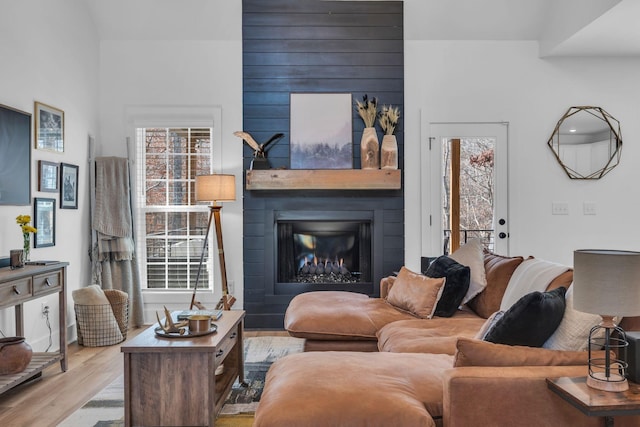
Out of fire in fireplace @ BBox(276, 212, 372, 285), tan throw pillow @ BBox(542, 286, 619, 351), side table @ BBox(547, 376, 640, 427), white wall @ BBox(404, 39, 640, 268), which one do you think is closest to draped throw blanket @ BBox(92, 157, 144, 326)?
fire in fireplace @ BBox(276, 212, 372, 285)

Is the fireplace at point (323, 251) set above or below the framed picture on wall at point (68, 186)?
below

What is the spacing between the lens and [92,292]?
4348 millimetres

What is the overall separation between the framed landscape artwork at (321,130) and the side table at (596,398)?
11.5 feet

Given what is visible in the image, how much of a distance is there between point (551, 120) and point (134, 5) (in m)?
4.29

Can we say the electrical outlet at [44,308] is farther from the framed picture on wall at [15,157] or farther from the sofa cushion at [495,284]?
the sofa cushion at [495,284]

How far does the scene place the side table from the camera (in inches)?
61.9

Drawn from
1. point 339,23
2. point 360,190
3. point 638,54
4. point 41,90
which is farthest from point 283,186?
point 638,54

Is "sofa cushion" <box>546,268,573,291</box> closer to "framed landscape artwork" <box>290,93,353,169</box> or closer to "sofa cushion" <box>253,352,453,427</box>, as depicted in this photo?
"sofa cushion" <box>253,352,453,427</box>

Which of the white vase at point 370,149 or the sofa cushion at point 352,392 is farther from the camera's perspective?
the white vase at point 370,149

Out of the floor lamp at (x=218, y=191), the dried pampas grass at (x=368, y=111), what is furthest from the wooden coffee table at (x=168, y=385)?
the dried pampas grass at (x=368, y=111)

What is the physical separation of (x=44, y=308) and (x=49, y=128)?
1.45 m

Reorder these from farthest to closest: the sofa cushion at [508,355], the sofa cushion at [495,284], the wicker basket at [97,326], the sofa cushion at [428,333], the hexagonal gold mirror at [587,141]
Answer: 1. the hexagonal gold mirror at [587,141]
2. the wicker basket at [97,326]
3. the sofa cushion at [495,284]
4. the sofa cushion at [428,333]
5. the sofa cushion at [508,355]

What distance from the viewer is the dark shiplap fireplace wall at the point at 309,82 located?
503 cm

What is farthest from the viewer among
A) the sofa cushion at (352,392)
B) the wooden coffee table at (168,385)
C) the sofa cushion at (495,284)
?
the sofa cushion at (495,284)
